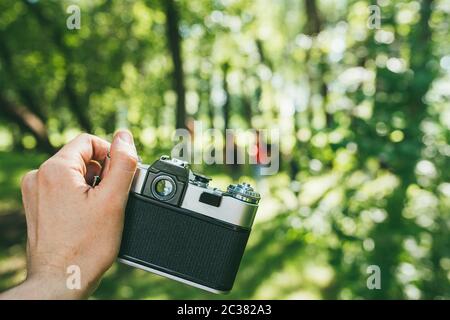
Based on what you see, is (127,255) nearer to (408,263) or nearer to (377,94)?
(377,94)

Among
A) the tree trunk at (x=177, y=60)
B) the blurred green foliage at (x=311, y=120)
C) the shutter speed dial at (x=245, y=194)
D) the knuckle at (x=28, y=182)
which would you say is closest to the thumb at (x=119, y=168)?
the knuckle at (x=28, y=182)

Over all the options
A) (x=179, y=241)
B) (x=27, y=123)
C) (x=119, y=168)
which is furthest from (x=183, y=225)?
(x=27, y=123)

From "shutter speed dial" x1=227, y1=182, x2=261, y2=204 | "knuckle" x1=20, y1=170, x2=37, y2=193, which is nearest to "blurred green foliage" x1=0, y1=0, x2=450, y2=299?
"shutter speed dial" x1=227, y1=182, x2=261, y2=204

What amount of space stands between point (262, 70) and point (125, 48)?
15.6 ft

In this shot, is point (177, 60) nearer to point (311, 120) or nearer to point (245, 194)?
point (311, 120)

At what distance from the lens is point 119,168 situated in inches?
38.3

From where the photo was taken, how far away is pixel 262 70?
502 inches

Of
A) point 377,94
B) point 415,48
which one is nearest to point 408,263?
point 377,94

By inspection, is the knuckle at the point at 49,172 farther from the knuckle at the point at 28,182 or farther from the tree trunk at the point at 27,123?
the tree trunk at the point at 27,123

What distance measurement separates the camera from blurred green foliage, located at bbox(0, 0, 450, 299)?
2531 millimetres

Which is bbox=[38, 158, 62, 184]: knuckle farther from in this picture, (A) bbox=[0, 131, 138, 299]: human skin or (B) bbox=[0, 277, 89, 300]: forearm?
(B) bbox=[0, 277, 89, 300]: forearm

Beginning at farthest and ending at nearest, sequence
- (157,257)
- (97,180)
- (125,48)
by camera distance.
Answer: (125,48) → (157,257) → (97,180)

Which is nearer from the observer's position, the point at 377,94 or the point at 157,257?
the point at 157,257

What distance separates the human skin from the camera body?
0.49 ft
